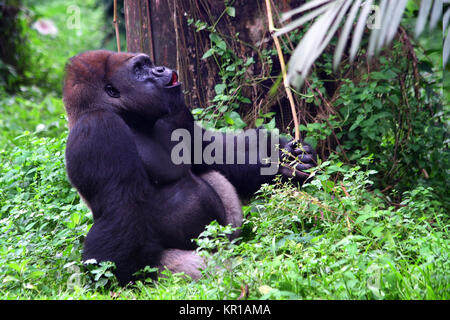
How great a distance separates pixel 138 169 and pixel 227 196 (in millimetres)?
697

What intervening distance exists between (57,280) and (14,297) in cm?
34

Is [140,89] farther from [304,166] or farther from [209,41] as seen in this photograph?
[304,166]

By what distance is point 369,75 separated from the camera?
12.3 feet

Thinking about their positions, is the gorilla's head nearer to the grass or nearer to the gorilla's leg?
the gorilla's leg

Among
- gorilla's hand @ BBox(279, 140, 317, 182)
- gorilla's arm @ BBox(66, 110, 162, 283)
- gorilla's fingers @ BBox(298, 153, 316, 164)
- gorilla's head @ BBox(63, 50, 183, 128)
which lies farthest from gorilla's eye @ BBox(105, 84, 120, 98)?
gorilla's fingers @ BBox(298, 153, 316, 164)

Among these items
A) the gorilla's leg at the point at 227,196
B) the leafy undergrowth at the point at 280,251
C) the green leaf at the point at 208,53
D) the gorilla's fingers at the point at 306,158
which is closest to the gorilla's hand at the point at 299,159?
the gorilla's fingers at the point at 306,158

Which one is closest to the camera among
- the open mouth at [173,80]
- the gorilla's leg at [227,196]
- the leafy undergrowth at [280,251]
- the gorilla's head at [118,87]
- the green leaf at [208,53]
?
the leafy undergrowth at [280,251]

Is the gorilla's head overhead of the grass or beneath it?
overhead

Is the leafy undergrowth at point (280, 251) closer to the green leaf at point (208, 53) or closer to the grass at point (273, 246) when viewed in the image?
the grass at point (273, 246)

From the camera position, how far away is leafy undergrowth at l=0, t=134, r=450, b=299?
221cm

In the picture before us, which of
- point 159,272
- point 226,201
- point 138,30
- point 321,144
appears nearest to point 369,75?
point 321,144

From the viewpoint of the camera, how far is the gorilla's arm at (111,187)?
2793 millimetres

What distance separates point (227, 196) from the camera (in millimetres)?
3369
